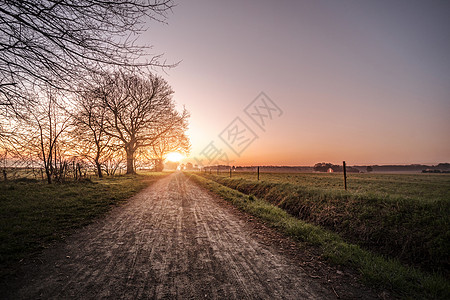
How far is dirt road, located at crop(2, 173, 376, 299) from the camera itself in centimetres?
257

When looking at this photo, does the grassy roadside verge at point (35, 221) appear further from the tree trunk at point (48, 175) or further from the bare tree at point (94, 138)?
the bare tree at point (94, 138)

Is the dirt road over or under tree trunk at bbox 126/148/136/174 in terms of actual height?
under

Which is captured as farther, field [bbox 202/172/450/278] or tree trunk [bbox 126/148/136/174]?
tree trunk [bbox 126/148/136/174]

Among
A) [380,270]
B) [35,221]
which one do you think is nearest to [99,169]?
[35,221]

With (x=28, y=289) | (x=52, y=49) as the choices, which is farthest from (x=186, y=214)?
(x=52, y=49)

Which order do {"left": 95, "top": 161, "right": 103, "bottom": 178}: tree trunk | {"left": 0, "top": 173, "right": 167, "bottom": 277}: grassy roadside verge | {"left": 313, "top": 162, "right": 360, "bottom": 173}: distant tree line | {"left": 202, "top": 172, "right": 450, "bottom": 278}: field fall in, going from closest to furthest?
{"left": 0, "top": 173, "right": 167, "bottom": 277}: grassy roadside verge
{"left": 202, "top": 172, "right": 450, "bottom": 278}: field
{"left": 95, "top": 161, "right": 103, "bottom": 178}: tree trunk
{"left": 313, "top": 162, "right": 360, "bottom": 173}: distant tree line

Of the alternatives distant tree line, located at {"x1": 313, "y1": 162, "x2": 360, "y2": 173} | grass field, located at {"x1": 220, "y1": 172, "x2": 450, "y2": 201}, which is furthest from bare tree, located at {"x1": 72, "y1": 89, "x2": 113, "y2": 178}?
distant tree line, located at {"x1": 313, "y1": 162, "x2": 360, "y2": 173}

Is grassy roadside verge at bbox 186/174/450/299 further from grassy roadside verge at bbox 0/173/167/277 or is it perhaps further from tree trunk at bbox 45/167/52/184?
tree trunk at bbox 45/167/52/184

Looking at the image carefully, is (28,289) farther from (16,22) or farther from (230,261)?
(16,22)

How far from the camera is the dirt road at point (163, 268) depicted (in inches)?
101

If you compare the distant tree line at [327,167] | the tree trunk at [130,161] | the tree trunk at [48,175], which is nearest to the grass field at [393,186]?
the tree trunk at [48,175]

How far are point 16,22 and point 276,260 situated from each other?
668cm

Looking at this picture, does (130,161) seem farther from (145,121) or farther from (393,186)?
(393,186)

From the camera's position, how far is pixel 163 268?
125 inches
